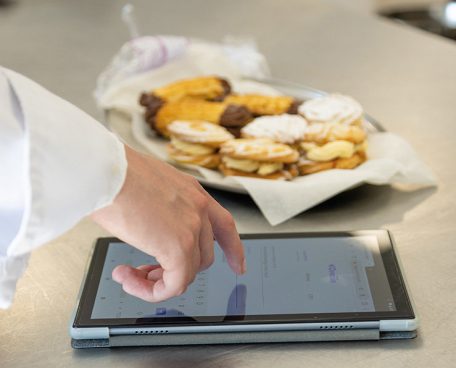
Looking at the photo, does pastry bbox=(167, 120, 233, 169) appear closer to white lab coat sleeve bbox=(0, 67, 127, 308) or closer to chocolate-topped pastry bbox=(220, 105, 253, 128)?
chocolate-topped pastry bbox=(220, 105, 253, 128)

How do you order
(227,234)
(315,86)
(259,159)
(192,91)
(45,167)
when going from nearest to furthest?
(45,167)
(227,234)
(259,159)
(192,91)
(315,86)

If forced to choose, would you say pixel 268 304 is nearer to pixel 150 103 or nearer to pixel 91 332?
pixel 91 332

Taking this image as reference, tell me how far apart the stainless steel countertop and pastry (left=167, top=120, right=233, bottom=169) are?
6cm

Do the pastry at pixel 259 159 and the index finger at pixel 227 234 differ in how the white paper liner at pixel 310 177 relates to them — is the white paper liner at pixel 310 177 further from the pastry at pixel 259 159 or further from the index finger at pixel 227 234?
the index finger at pixel 227 234

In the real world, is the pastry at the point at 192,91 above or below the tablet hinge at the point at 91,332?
below

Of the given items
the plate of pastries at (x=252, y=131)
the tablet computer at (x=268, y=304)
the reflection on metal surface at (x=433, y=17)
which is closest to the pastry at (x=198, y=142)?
the plate of pastries at (x=252, y=131)

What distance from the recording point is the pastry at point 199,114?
1.09 metres

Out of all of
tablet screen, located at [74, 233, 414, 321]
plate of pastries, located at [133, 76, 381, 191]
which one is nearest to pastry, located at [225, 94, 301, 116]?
plate of pastries, located at [133, 76, 381, 191]

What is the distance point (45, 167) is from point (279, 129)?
468 millimetres

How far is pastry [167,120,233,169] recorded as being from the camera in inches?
40.6

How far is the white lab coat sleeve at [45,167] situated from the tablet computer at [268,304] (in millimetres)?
125

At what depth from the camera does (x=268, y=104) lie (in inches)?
44.3

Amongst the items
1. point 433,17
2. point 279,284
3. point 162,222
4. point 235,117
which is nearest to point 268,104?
point 235,117

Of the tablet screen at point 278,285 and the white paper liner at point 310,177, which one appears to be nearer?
the tablet screen at point 278,285
